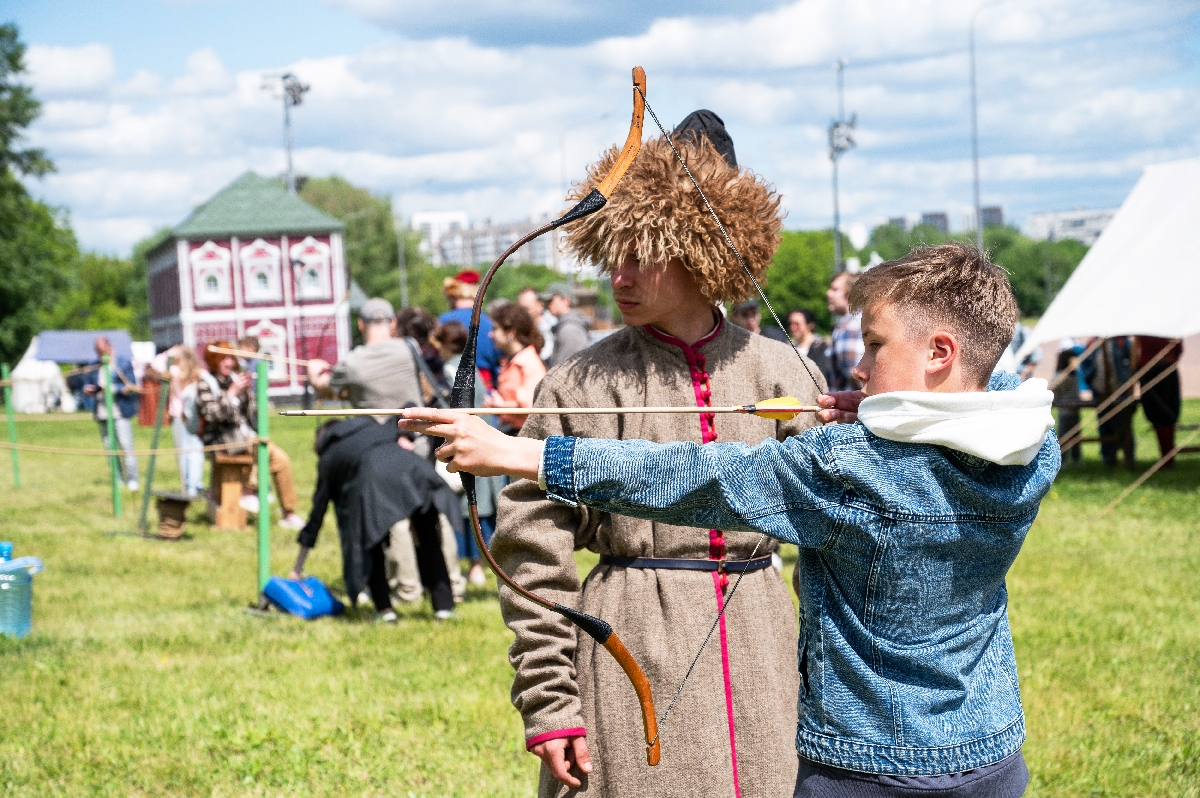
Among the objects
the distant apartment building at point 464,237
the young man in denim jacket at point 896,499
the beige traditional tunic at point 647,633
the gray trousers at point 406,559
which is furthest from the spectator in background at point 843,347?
the distant apartment building at point 464,237

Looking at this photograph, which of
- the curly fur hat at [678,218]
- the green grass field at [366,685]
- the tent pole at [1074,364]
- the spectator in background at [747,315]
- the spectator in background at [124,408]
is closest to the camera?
the curly fur hat at [678,218]

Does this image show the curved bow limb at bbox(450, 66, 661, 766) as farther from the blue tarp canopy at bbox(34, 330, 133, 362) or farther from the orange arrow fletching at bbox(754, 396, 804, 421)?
the blue tarp canopy at bbox(34, 330, 133, 362)

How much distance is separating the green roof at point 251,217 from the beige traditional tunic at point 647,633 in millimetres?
49318

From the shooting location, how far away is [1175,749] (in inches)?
171

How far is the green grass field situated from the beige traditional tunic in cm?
10

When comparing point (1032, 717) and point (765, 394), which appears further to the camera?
point (1032, 717)

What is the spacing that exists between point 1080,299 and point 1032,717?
695cm

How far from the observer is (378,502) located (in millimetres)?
6457

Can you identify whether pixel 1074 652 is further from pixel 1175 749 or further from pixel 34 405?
pixel 34 405

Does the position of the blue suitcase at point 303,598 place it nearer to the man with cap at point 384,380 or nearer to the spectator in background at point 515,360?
the man with cap at point 384,380

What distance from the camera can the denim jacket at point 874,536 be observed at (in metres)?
1.59

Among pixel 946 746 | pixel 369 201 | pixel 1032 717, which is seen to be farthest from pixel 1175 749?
pixel 369 201

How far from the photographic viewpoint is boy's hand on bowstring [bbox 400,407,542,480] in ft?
5.08

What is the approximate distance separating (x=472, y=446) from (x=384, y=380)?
5090mm
